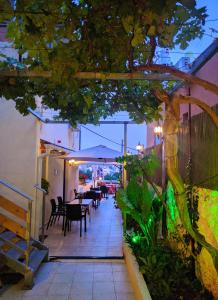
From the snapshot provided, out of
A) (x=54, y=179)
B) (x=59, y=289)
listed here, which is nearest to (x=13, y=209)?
(x=59, y=289)

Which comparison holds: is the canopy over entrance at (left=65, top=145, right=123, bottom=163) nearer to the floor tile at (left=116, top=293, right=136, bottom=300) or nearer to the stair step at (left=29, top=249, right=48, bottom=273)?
the stair step at (left=29, top=249, right=48, bottom=273)

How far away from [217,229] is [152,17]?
2381mm

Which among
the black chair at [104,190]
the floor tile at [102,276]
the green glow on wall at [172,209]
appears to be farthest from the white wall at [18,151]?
the black chair at [104,190]

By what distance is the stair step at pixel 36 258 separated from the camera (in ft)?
20.1

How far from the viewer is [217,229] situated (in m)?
3.81

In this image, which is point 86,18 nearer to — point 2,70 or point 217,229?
point 2,70

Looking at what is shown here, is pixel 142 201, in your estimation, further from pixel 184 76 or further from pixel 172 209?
pixel 184 76

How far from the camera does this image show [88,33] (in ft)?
11.6

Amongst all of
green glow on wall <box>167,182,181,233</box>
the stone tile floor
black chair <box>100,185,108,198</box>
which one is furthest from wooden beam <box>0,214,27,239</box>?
black chair <box>100,185,108,198</box>

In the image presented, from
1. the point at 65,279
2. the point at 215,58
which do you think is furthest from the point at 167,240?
the point at 215,58

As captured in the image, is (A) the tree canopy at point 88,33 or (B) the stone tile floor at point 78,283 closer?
(A) the tree canopy at point 88,33

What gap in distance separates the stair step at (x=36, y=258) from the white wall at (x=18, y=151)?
138cm

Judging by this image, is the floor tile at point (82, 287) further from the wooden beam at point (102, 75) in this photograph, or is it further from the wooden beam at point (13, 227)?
the wooden beam at point (102, 75)

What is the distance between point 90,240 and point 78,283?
3.14 metres
